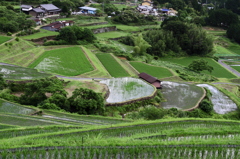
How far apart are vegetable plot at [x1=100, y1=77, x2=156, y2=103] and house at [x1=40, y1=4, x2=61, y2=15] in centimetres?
4774

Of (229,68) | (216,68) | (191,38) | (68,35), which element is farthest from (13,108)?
(191,38)

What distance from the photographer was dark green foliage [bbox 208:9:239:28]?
88375mm

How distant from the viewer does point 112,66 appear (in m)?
41.8

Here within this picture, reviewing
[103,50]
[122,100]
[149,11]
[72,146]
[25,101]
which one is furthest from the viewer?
[149,11]

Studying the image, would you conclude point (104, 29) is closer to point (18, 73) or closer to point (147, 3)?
point (18, 73)

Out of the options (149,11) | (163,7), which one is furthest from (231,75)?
(163,7)

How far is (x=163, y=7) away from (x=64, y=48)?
7465 centimetres

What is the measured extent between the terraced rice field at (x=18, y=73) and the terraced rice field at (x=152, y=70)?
55.8 feet

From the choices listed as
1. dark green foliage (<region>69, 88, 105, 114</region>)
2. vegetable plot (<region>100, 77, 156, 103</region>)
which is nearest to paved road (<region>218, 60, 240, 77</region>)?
vegetable plot (<region>100, 77, 156, 103</region>)

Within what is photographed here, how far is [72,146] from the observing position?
10289 millimetres

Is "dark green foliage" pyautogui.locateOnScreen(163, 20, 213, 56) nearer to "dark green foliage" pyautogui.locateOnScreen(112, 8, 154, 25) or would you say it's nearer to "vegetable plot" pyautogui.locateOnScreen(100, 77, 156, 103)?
"dark green foliage" pyautogui.locateOnScreen(112, 8, 154, 25)

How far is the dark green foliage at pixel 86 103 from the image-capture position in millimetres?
23453

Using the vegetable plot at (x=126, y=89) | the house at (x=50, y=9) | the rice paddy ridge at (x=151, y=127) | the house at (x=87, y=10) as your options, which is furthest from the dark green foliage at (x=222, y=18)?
the rice paddy ridge at (x=151, y=127)

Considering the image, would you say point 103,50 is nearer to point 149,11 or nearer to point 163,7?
point 149,11
